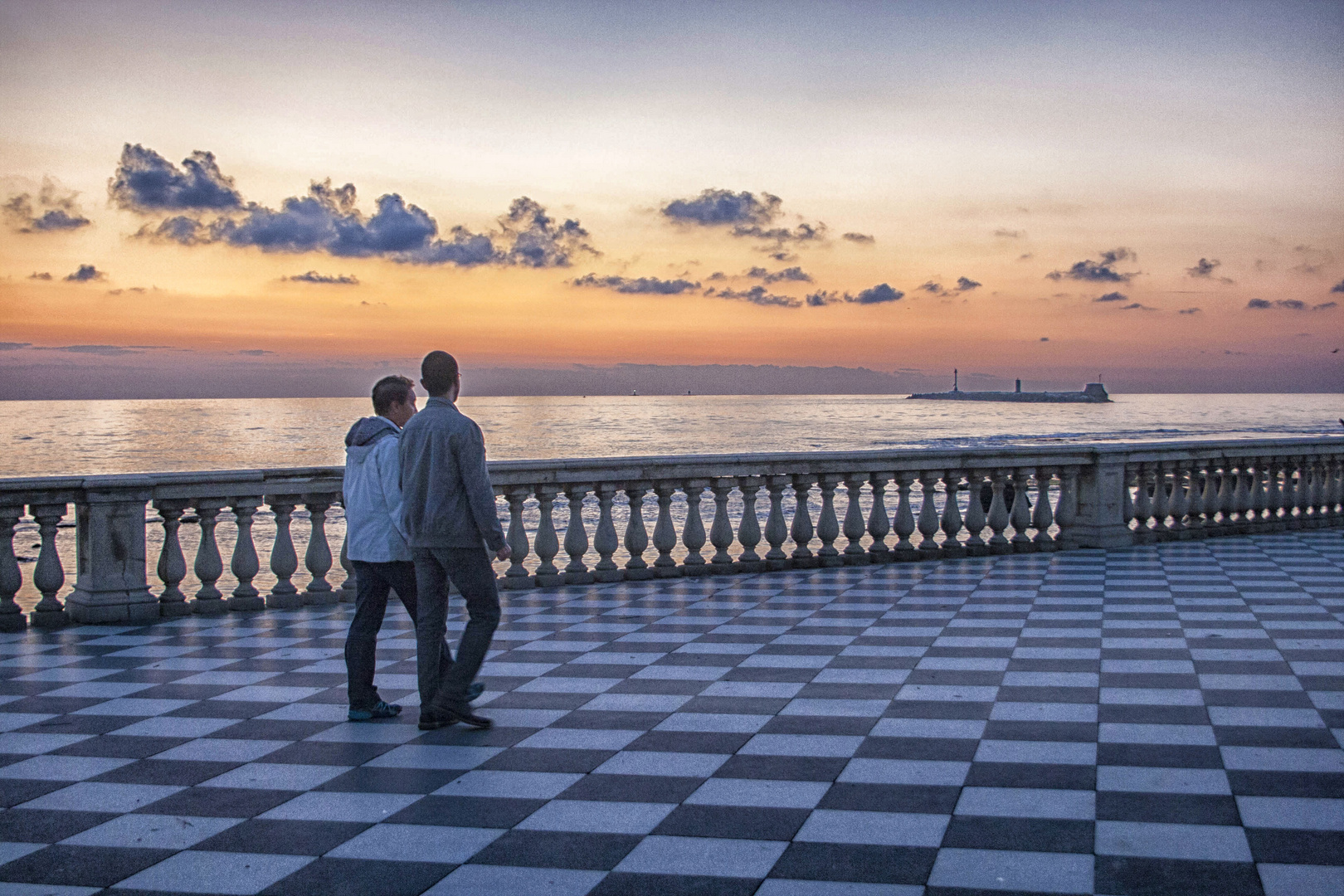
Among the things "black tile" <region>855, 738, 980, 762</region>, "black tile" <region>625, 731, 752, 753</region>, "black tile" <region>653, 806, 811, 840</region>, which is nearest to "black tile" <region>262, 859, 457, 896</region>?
"black tile" <region>653, 806, 811, 840</region>

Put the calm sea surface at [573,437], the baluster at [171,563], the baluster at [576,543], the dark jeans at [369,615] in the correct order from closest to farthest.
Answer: the dark jeans at [369,615] < the baluster at [171,563] < the baluster at [576,543] < the calm sea surface at [573,437]

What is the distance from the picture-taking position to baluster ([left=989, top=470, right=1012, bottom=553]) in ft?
36.7

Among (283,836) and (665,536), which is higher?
(665,536)

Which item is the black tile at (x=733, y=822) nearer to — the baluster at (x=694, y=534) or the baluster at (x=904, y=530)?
the baluster at (x=694, y=534)

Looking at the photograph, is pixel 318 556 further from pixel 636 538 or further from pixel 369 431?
pixel 369 431

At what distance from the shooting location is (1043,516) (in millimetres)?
11438

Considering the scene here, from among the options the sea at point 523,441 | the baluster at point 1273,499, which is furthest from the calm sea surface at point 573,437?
the baluster at point 1273,499

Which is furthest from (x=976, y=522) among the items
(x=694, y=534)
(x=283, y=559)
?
(x=283, y=559)

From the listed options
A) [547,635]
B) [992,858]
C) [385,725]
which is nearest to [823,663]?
[547,635]

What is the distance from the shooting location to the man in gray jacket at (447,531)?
17.0 ft

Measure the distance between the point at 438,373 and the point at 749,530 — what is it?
538 cm

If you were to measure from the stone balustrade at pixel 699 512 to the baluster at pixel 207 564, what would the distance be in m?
0.02

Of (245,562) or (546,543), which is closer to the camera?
(245,562)

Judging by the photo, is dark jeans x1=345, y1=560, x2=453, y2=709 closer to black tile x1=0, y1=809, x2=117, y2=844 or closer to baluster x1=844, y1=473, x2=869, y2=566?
black tile x1=0, y1=809, x2=117, y2=844
